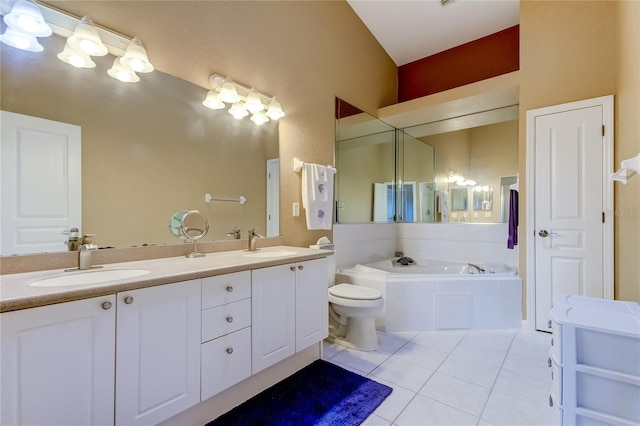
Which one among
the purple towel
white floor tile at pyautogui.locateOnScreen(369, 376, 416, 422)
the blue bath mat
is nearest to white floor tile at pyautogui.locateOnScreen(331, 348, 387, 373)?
the blue bath mat

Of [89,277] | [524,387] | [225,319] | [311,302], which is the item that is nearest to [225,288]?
[225,319]

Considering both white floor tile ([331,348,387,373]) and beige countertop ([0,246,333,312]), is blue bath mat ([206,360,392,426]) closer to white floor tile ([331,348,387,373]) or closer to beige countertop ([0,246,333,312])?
white floor tile ([331,348,387,373])

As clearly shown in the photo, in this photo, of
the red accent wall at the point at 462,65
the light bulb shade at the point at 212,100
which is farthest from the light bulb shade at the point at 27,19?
the red accent wall at the point at 462,65

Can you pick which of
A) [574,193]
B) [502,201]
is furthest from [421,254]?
[574,193]

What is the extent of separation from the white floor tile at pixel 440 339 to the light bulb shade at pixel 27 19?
3.07m

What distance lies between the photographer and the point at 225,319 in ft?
4.74

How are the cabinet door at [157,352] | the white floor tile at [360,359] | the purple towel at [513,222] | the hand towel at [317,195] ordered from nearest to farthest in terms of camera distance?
the cabinet door at [157,352] → the white floor tile at [360,359] → the hand towel at [317,195] → the purple towel at [513,222]

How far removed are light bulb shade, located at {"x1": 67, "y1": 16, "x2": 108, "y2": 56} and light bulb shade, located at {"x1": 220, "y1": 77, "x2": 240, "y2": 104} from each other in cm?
68

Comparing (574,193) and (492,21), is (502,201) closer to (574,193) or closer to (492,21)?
(574,193)

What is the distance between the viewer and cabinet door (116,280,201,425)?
3.59 ft

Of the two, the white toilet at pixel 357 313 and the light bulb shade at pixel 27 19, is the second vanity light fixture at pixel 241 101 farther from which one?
the white toilet at pixel 357 313

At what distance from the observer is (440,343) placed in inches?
94.9

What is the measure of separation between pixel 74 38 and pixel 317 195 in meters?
1.84

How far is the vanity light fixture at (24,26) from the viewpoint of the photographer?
1.20m
